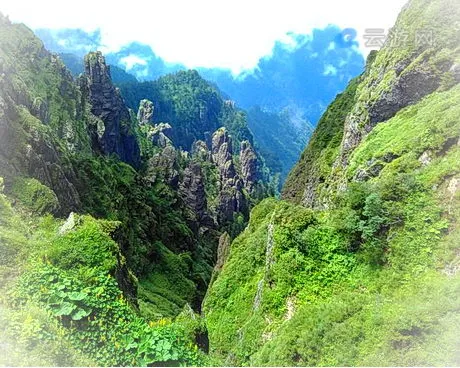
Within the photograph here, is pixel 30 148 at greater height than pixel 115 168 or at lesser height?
lesser

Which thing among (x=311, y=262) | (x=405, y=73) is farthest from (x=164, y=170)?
(x=311, y=262)

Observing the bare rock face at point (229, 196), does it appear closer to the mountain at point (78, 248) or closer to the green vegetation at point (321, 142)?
the mountain at point (78, 248)

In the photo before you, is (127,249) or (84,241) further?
(127,249)

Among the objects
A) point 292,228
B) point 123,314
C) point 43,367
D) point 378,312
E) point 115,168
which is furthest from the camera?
point 115,168

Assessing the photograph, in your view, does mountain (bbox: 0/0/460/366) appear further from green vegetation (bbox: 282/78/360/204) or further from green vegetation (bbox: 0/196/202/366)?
green vegetation (bbox: 282/78/360/204)

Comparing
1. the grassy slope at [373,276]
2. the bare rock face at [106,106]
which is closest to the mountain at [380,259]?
the grassy slope at [373,276]

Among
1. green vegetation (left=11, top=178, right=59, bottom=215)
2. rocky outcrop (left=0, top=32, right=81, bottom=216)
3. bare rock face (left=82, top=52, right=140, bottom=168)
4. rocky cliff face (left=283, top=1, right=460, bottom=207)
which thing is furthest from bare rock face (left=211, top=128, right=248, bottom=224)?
green vegetation (left=11, top=178, right=59, bottom=215)

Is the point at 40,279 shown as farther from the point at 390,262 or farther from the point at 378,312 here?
the point at 390,262

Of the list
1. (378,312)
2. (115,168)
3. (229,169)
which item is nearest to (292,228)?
(378,312)
